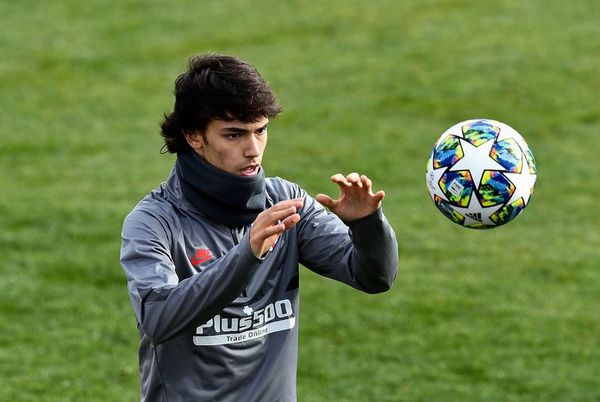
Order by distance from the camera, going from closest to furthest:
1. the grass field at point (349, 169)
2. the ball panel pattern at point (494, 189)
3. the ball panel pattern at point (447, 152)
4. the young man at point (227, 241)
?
1. the young man at point (227, 241)
2. the ball panel pattern at point (494, 189)
3. the ball panel pattern at point (447, 152)
4. the grass field at point (349, 169)

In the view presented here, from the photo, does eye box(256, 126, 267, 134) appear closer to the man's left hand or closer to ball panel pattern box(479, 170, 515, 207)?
the man's left hand

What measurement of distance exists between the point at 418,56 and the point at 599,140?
11.4 feet

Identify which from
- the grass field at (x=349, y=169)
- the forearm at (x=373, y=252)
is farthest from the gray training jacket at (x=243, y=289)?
the grass field at (x=349, y=169)

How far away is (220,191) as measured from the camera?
5.00 meters

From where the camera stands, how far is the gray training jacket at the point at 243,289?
482 centimetres

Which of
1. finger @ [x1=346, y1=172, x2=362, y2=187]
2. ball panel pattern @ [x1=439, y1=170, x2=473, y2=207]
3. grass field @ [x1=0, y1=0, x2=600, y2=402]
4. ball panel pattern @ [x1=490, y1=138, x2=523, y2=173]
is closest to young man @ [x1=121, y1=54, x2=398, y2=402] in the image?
finger @ [x1=346, y1=172, x2=362, y2=187]

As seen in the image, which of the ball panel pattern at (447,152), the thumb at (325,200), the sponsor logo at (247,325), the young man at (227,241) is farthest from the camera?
the ball panel pattern at (447,152)

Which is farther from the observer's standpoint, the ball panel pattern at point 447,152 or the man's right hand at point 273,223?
the ball panel pattern at point 447,152

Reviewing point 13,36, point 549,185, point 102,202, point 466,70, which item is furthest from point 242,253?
point 13,36

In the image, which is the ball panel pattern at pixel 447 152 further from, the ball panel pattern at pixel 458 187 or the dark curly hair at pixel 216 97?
the dark curly hair at pixel 216 97

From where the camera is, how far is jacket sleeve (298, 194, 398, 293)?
4949 mm

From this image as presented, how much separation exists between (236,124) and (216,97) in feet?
0.47

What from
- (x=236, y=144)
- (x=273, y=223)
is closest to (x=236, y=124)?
(x=236, y=144)

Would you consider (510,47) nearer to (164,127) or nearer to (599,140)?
(599,140)
